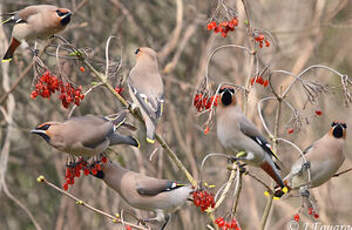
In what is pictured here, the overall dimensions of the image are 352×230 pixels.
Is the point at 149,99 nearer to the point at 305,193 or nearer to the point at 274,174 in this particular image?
the point at 274,174

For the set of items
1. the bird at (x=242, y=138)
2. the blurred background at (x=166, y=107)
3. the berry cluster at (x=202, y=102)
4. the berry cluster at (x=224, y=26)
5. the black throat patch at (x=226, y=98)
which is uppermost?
the berry cluster at (x=224, y=26)

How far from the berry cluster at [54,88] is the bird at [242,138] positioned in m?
0.88

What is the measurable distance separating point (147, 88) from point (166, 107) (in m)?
0.84

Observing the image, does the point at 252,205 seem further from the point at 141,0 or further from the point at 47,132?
the point at 47,132

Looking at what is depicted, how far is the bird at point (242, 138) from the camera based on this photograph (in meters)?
3.09

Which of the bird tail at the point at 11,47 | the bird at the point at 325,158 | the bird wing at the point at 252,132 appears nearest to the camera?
the bird wing at the point at 252,132

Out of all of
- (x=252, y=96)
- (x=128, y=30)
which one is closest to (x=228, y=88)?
(x=252, y=96)

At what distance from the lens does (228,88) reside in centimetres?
330

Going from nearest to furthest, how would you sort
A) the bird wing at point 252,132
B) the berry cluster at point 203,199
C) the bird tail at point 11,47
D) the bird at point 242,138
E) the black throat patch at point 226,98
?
the berry cluster at point 203,199 < the bird at point 242,138 < the bird wing at point 252,132 < the black throat patch at point 226,98 < the bird tail at point 11,47

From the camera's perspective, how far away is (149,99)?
357cm

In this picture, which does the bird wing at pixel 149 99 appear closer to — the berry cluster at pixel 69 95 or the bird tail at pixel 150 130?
the bird tail at pixel 150 130

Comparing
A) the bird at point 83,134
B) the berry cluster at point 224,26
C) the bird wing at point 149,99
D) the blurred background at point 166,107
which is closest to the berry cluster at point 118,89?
the bird at point 83,134

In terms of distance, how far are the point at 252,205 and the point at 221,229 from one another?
7.95ft

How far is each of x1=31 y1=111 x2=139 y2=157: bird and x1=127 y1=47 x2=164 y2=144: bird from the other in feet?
0.69
